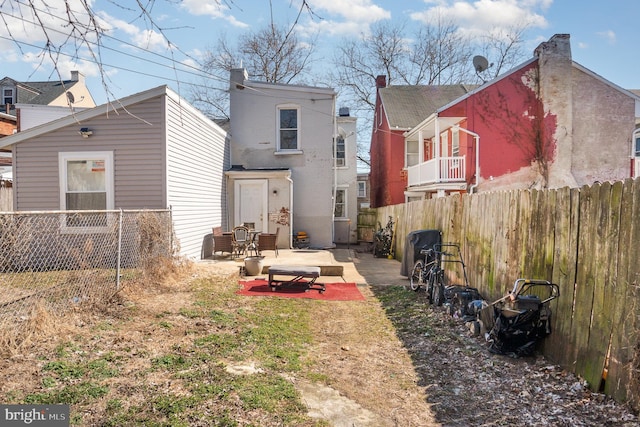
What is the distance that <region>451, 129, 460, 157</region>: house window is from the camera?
16.9m

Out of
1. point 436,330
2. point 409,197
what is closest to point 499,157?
point 409,197

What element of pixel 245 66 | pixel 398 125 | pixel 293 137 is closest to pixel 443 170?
pixel 398 125

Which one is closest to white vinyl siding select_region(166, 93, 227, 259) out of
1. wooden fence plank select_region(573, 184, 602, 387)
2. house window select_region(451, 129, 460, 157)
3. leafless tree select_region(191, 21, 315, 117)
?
wooden fence plank select_region(573, 184, 602, 387)

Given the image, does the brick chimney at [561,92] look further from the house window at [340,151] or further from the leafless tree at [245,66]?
the leafless tree at [245,66]

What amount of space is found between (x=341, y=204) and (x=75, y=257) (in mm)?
15229

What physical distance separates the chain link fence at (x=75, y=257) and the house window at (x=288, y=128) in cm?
669

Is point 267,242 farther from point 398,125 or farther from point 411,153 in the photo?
point 411,153

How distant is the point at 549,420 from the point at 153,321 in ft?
14.6

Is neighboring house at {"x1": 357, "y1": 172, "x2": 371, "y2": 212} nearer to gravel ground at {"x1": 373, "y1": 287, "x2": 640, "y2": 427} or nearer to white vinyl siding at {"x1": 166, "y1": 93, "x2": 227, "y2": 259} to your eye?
white vinyl siding at {"x1": 166, "y1": 93, "x2": 227, "y2": 259}

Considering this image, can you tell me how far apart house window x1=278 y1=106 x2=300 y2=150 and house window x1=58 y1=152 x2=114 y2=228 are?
21.3 ft

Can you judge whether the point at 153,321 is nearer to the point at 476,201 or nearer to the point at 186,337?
the point at 186,337
